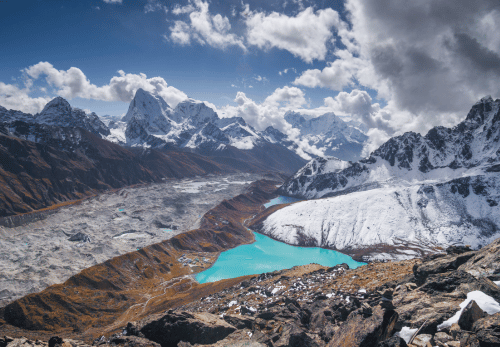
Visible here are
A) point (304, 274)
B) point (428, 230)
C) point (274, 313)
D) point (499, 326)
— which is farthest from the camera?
point (428, 230)

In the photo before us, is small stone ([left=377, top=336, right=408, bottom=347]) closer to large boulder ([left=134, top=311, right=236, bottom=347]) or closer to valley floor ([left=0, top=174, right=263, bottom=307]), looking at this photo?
large boulder ([left=134, top=311, right=236, bottom=347])

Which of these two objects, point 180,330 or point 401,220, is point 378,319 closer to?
point 180,330

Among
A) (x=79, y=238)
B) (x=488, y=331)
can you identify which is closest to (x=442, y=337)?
(x=488, y=331)

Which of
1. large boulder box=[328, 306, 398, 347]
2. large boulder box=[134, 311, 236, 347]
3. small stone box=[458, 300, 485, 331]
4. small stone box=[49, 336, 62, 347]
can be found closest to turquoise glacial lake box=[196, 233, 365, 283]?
large boulder box=[134, 311, 236, 347]

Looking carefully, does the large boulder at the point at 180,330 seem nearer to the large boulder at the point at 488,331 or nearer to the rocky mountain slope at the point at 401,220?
the large boulder at the point at 488,331

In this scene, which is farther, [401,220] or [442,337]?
[401,220]

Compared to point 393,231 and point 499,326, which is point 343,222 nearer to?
point 393,231


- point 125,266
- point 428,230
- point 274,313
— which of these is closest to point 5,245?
point 125,266

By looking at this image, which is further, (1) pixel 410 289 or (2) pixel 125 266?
(2) pixel 125 266
